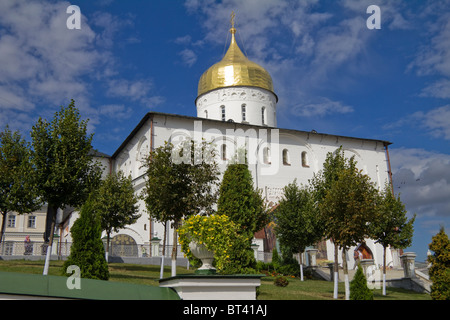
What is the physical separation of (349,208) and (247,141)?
17.4 m

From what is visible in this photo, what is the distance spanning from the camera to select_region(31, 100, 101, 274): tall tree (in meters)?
15.1

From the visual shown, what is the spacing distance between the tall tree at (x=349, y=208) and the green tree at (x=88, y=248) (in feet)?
29.2

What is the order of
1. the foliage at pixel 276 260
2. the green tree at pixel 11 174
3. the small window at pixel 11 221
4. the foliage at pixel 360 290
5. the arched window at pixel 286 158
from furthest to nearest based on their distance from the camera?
the small window at pixel 11 221 < the arched window at pixel 286 158 < the foliage at pixel 276 260 < the green tree at pixel 11 174 < the foliage at pixel 360 290

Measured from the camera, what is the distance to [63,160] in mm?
15305

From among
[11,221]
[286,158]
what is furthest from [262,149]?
[11,221]

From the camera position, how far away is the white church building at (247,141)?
30.6m

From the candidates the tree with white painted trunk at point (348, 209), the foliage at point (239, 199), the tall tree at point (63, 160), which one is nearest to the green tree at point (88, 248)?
the tall tree at point (63, 160)

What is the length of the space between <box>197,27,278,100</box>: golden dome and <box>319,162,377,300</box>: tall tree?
21.7 meters

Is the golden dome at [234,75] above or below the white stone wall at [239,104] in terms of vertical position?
above

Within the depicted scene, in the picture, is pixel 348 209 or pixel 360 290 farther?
pixel 348 209

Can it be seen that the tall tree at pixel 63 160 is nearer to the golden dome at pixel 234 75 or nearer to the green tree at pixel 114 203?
the green tree at pixel 114 203

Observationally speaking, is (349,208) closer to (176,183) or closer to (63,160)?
(176,183)
